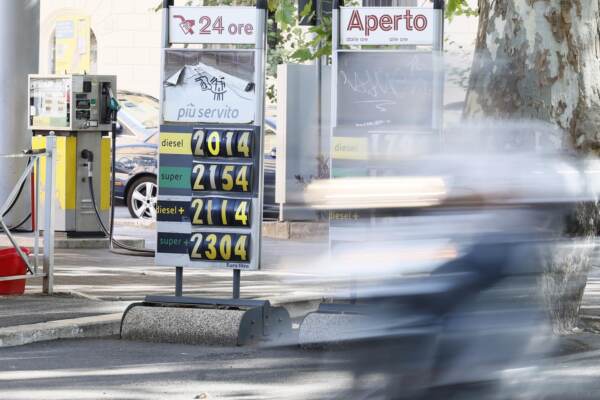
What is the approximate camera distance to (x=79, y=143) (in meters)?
16.1

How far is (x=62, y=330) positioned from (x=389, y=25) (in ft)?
10.2

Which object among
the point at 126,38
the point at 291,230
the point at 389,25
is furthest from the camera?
the point at 126,38

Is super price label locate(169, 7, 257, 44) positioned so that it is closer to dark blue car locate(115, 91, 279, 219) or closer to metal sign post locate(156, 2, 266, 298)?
metal sign post locate(156, 2, 266, 298)

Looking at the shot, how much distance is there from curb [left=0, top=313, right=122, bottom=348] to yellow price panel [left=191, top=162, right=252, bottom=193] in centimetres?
121

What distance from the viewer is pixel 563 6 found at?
32.2ft

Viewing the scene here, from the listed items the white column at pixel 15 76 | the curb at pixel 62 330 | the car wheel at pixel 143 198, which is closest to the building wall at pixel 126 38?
the car wheel at pixel 143 198

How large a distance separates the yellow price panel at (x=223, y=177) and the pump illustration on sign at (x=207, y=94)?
0.32m

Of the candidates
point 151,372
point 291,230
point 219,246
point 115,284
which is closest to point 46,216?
point 115,284

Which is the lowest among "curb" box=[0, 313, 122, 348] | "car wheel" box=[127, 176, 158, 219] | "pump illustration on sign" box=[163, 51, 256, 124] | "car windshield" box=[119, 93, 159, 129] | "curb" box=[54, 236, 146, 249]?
"curb" box=[0, 313, 122, 348]

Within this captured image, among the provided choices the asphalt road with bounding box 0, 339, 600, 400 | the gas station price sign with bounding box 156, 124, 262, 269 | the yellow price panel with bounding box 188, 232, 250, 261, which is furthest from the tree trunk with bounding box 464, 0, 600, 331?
the asphalt road with bounding box 0, 339, 600, 400

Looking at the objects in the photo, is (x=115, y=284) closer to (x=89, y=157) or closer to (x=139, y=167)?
(x=89, y=157)

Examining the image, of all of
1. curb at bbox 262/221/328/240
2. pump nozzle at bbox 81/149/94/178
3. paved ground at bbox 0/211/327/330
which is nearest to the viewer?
paved ground at bbox 0/211/327/330

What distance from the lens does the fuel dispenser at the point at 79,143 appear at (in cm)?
1598

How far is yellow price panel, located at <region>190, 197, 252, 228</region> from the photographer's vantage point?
934 cm
